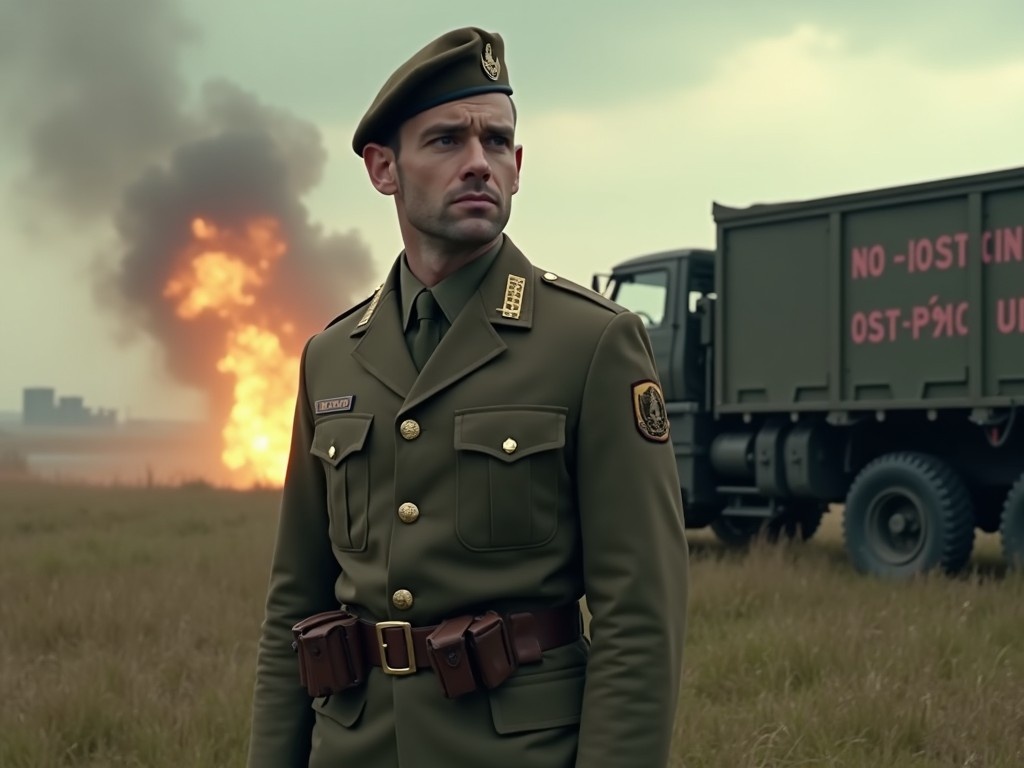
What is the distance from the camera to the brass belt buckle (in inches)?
81.3

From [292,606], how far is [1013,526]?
714 cm

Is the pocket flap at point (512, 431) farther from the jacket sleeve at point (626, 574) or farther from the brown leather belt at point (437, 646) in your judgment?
the brown leather belt at point (437, 646)

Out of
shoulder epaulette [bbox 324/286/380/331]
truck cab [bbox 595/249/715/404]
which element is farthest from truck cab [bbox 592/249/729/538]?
shoulder epaulette [bbox 324/286/380/331]

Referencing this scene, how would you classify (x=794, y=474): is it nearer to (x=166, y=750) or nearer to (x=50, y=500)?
(x=166, y=750)

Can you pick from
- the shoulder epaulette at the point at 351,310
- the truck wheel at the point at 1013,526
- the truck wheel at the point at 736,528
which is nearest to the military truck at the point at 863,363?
the truck wheel at the point at 1013,526

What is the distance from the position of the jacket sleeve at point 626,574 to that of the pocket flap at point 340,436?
42 centimetres

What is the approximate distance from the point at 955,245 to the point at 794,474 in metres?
2.16

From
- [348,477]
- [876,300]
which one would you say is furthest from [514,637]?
[876,300]

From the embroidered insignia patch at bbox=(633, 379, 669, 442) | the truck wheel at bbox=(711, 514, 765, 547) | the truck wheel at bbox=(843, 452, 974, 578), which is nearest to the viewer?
the embroidered insignia patch at bbox=(633, 379, 669, 442)

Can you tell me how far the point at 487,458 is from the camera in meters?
2.05

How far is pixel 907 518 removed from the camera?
357 inches

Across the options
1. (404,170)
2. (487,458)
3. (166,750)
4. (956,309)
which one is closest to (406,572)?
(487,458)

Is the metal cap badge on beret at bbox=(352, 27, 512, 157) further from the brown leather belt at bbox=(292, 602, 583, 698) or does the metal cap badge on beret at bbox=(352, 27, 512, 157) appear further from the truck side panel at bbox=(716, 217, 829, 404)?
the truck side panel at bbox=(716, 217, 829, 404)

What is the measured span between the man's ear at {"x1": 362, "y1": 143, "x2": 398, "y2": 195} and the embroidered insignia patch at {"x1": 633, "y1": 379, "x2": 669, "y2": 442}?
22.3 inches
